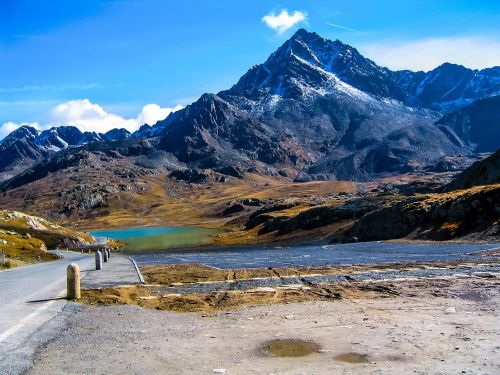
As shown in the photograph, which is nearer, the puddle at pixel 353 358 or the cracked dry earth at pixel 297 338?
the cracked dry earth at pixel 297 338

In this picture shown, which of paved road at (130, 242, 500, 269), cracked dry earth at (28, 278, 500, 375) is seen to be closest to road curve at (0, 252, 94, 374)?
cracked dry earth at (28, 278, 500, 375)

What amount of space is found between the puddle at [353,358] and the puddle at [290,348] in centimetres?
100

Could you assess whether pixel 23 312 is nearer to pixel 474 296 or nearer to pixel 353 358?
pixel 353 358

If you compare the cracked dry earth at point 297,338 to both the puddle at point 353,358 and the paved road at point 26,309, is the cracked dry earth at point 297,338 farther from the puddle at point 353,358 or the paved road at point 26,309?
the paved road at point 26,309

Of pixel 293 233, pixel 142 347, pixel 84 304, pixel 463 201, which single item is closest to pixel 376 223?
pixel 463 201

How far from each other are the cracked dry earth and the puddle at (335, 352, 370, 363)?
3 cm

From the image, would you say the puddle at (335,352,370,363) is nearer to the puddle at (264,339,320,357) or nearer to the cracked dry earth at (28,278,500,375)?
the cracked dry earth at (28,278,500,375)

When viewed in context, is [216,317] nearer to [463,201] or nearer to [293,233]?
[463,201]

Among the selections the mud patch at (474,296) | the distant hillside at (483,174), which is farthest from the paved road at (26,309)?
the distant hillside at (483,174)

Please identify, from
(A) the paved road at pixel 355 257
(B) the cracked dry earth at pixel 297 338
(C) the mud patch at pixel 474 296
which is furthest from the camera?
(A) the paved road at pixel 355 257

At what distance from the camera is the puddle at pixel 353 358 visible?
13.0m

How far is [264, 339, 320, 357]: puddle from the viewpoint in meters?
14.1

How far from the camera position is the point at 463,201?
7119cm

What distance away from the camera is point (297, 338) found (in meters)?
15.8
